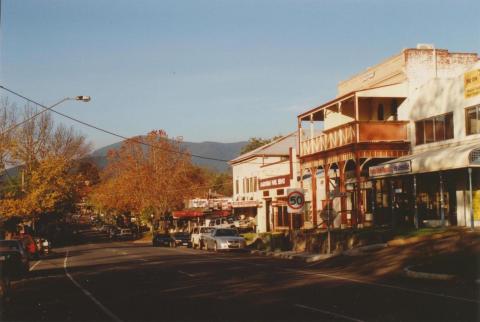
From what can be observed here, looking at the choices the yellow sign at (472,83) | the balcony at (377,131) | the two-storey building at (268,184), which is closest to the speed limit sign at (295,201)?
the balcony at (377,131)

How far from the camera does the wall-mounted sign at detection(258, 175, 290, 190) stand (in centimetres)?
4739

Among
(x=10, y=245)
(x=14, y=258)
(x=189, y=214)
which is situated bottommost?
(x=14, y=258)

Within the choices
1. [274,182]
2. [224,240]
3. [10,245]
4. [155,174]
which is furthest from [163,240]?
[10,245]

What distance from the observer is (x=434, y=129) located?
1206 inches

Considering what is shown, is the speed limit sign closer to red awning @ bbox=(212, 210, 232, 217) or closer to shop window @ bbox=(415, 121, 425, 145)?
shop window @ bbox=(415, 121, 425, 145)

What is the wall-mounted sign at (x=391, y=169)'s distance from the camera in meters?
28.2

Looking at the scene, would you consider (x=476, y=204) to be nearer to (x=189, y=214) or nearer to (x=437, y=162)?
(x=437, y=162)

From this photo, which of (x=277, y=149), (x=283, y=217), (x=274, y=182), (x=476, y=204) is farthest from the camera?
(x=277, y=149)

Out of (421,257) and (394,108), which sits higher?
(394,108)

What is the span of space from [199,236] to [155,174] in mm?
27581

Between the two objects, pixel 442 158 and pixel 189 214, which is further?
pixel 189 214

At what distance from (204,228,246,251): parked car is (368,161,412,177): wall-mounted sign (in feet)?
35.5

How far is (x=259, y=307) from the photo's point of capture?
12.9 m

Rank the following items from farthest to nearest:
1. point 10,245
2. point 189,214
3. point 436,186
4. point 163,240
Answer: point 189,214
point 163,240
point 436,186
point 10,245
